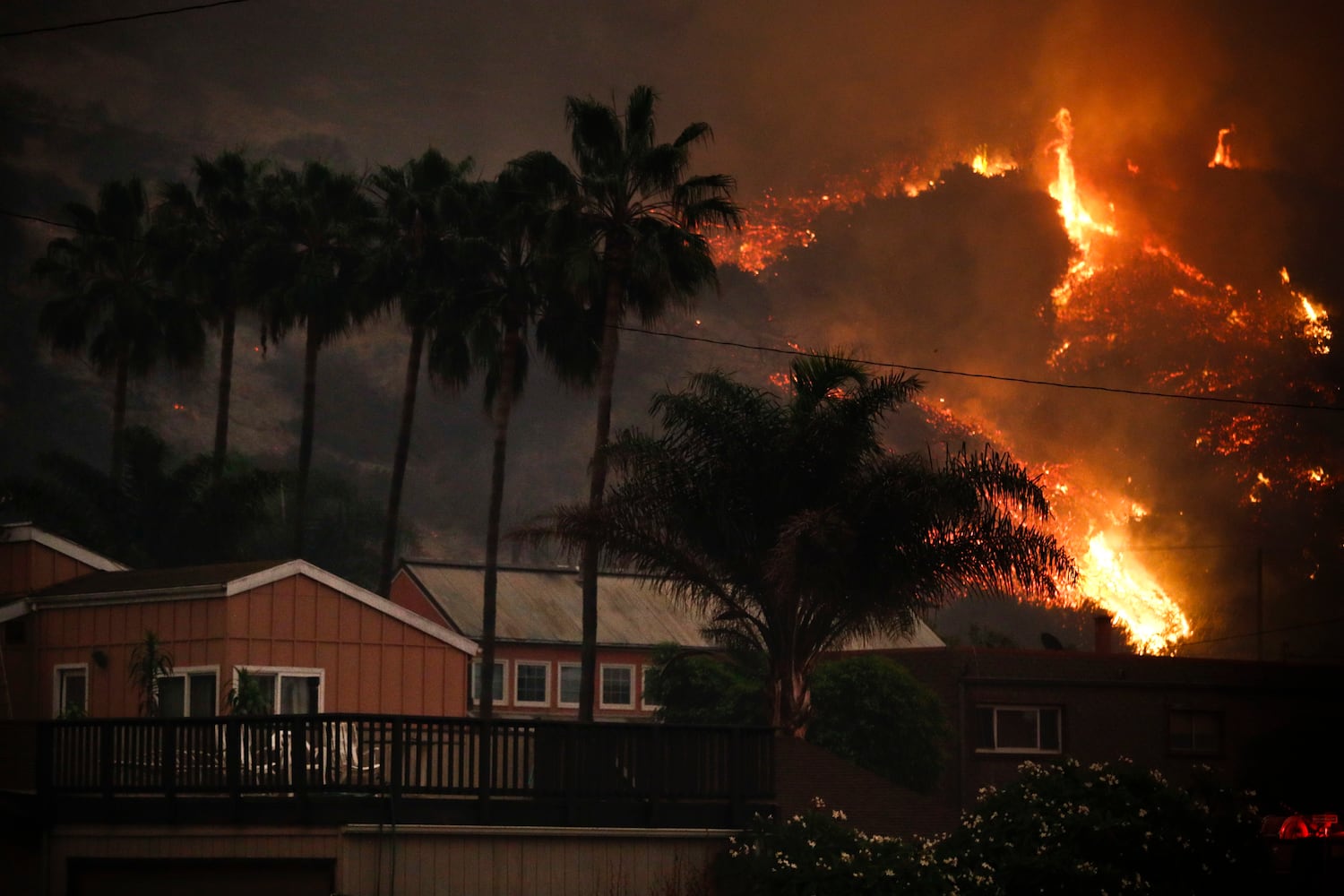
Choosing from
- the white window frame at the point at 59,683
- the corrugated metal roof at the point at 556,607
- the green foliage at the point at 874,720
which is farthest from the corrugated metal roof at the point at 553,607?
the white window frame at the point at 59,683

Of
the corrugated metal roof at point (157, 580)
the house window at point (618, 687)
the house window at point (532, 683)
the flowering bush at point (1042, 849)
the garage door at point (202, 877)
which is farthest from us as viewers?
the house window at point (618, 687)

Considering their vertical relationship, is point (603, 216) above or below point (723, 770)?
above

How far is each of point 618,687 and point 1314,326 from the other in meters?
151

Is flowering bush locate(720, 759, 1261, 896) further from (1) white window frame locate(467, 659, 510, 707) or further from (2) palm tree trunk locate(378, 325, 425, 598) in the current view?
(1) white window frame locate(467, 659, 510, 707)

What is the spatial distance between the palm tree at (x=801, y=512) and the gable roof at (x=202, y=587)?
5.55 meters

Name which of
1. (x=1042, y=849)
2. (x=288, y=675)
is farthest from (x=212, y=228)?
(x=1042, y=849)

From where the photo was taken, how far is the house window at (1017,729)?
44.1 meters

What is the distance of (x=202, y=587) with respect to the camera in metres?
31.6

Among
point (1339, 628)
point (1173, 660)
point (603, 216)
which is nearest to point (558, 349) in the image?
point (603, 216)

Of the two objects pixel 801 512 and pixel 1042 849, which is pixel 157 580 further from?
pixel 1042 849

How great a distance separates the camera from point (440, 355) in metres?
55.1

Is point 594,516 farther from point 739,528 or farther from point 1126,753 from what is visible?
point 1126,753

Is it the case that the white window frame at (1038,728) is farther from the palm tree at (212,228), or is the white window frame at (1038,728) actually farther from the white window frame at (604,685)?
the palm tree at (212,228)

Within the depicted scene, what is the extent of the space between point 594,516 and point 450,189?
26287 millimetres
